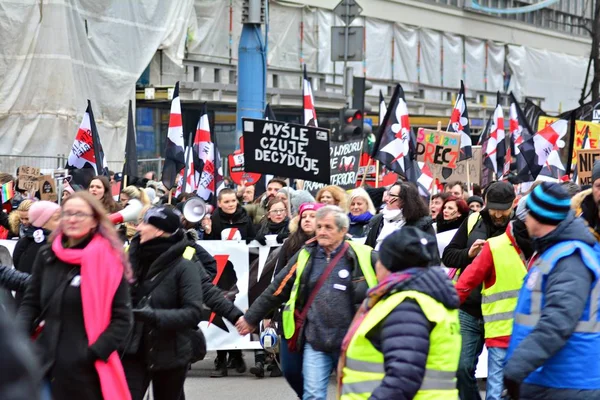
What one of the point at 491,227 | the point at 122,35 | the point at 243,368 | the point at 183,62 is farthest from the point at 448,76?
the point at 491,227

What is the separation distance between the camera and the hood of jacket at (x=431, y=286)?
4484mm

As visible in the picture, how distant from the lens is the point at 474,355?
25.3ft

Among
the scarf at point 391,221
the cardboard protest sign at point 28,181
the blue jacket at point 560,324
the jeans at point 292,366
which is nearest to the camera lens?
the blue jacket at point 560,324

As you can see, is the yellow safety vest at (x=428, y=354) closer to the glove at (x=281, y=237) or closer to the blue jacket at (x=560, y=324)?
the blue jacket at (x=560, y=324)

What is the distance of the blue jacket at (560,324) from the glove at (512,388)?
35 mm

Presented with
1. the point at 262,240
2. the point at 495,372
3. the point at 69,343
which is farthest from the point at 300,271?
the point at 262,240

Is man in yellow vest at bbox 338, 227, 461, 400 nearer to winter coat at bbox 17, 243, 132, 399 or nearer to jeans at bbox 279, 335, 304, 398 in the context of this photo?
winter coat at bbox 17, 243, 132, 399

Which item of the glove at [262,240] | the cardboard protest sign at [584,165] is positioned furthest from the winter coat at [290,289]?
the cardboard protest sign at [584,165]

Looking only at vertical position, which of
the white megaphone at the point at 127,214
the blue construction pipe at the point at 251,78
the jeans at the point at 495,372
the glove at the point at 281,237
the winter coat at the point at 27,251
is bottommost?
the jeans at the point at 495,372

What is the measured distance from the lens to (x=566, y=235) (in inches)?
195

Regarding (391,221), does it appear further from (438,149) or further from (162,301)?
(438,149)

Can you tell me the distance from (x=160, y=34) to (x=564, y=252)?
26712 millimetres

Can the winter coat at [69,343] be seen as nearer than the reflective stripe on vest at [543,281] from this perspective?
No

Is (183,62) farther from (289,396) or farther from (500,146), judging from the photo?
(289,396)
